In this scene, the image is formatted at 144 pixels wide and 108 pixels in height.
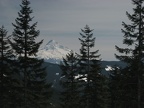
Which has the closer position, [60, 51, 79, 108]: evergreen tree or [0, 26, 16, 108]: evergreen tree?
[0, 26, 16, 108]: evergreen tree

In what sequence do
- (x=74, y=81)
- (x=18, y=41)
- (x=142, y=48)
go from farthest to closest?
(x=74, y=81) → (x=18, y=41) → (x=142, y=48)

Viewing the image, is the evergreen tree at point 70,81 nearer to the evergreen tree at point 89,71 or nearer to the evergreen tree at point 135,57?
the evergreen tree at point 89,71

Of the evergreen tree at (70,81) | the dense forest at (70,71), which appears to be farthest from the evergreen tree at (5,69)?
the evergreen tree at (70,81)

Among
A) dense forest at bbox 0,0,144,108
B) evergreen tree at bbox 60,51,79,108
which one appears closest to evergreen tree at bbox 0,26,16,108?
dense forest at bbox 0,0,144,108

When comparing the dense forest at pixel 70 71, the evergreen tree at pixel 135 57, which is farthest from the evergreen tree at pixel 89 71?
the evergreen tree at pixel 135 57

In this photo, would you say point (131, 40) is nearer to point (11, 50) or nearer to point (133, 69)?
point (133, 69)

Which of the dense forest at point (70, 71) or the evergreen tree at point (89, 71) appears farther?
the evergreen tree at point (89, 71)

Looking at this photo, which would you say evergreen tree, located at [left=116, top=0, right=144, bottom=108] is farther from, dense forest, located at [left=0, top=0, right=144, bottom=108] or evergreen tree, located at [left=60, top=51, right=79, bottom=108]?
evergreen tree, located at [left=60, top=51, right=79, bottom=108]

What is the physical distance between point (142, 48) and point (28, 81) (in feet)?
49.8

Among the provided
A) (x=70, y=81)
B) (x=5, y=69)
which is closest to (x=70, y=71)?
(x=70, y=81)

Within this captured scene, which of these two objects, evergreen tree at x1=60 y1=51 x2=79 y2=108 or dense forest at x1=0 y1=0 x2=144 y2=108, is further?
evergreen tree at x1=60 y1=51 x2=79 y2=108

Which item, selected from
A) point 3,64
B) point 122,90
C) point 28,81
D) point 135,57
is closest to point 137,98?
point 122,90

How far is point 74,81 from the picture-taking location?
48125 mm

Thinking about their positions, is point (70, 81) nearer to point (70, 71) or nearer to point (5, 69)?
point (70, 71)
